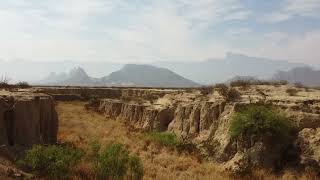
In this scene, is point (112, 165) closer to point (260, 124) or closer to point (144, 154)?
point (144, 154)

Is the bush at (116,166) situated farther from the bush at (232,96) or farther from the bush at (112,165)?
the bush at (232,96)

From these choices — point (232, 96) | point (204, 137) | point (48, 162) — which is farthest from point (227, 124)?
point (48, 162)

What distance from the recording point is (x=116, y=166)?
1983cm

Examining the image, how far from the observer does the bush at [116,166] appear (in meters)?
19.8

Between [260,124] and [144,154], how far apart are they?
7.01 metres

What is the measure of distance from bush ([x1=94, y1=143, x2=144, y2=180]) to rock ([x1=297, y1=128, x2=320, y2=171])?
7.53 metres

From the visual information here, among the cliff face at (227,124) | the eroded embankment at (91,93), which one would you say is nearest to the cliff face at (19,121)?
the cliff face at (227,124)

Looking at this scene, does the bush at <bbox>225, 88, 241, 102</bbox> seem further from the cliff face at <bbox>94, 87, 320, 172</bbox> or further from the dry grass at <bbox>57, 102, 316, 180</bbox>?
the dry grass at <bbox>57, 102, 316, 180</bbox>

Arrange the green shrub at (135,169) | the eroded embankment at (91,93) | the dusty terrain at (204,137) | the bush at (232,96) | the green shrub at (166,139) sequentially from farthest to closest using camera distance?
the eroded embankment at (91,93)
the bush at (232,96)
the green shrub at (166,139)
the dusty terrain at (204,137)
the green shrub at (135,169)

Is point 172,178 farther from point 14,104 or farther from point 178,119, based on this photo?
point 178,119

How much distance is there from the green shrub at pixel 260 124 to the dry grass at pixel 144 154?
208 cm

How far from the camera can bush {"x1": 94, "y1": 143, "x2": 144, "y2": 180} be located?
1983 cm

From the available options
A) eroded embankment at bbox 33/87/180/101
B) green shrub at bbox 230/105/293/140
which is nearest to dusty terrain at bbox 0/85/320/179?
green shrub at bbox 230/105/293/140

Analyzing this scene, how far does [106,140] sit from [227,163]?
1048 cm
